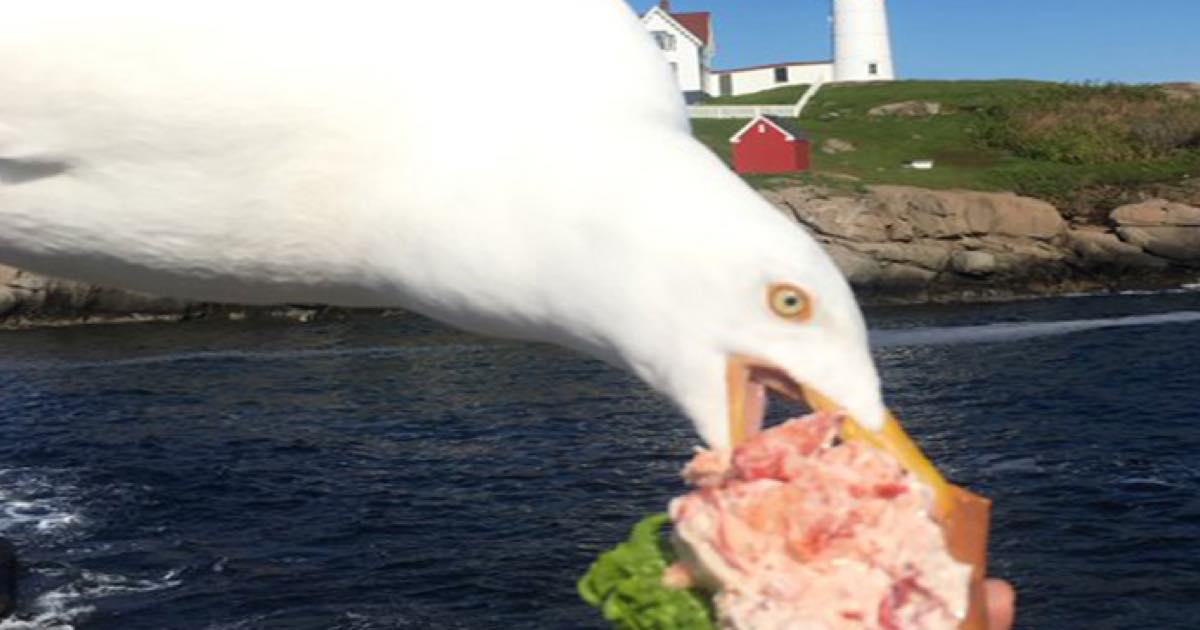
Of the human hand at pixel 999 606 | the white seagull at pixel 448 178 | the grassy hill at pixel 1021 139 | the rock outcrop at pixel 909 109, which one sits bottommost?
the human hand at pixel 999 606

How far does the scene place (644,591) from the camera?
255cm

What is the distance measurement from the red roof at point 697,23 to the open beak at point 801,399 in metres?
66.5

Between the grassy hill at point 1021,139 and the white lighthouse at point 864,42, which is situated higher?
the white lighthouse at point 864,42

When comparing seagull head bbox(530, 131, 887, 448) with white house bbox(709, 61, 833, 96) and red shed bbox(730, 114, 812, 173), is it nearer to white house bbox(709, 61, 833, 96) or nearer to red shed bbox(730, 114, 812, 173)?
red shed bbox(730, 114, 812, 173)

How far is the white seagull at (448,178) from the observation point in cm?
A: 244

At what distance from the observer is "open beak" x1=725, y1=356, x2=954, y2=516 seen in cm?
251

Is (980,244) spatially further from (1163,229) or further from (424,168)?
(424,168)

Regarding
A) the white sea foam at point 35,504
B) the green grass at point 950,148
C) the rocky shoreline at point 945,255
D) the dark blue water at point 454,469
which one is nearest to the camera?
the dark blue water at point 454,469

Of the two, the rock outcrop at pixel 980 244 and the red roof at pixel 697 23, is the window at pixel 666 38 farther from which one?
the rock outcrop at pixel 980 244

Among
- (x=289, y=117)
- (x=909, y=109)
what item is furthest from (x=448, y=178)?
(x=909, y=109)

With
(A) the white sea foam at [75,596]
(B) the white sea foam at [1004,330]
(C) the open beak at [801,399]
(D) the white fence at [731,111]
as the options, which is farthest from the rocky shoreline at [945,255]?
(C) the open beak at [801,399]

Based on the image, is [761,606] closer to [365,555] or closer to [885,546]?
[885,546]

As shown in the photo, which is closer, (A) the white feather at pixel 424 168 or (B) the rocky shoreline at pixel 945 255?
(A) the white feather at pixel 424 168

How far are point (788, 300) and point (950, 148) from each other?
142 ft
